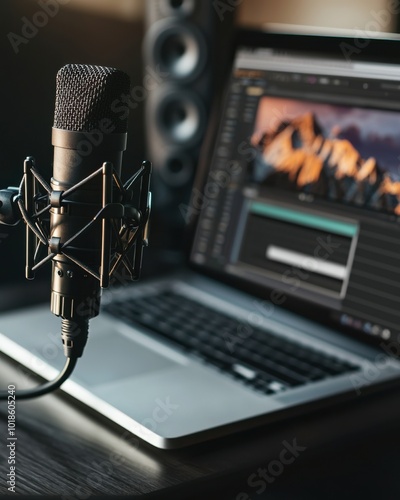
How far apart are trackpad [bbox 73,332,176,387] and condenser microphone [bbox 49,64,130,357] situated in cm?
20

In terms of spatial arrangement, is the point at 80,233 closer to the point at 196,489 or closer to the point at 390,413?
the point at 196,489

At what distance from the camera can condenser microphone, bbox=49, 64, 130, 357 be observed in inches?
20.1

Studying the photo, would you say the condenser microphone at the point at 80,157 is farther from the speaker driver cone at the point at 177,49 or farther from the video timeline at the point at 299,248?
the speaker driver cone at the point at 177,49

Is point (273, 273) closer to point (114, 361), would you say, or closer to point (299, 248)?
point (299, 248)

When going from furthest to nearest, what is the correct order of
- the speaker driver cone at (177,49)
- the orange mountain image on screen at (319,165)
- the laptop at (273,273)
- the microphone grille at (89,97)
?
the speaker driver cone at (177,49)
the orange mountain image on screen at (319,165)
the laptop at (273,273)
the microphone grille at (89,97)

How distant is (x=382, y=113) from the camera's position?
812 mm

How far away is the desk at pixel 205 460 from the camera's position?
1.85 feet

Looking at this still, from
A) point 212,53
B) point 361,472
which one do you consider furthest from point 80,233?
point 212,53

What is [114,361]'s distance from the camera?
758mm

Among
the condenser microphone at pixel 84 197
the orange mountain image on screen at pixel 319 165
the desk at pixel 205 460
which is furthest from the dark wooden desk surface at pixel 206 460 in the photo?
the orange mountain image on screen at pixel 319 165

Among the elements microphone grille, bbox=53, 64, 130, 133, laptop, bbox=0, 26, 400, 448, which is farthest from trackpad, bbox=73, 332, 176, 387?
microphone grille, bbox=53, 64, 130, 133

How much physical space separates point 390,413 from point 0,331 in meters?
0.44

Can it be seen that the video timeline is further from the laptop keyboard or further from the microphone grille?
the microphone grille

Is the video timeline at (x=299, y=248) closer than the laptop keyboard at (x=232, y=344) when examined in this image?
No
